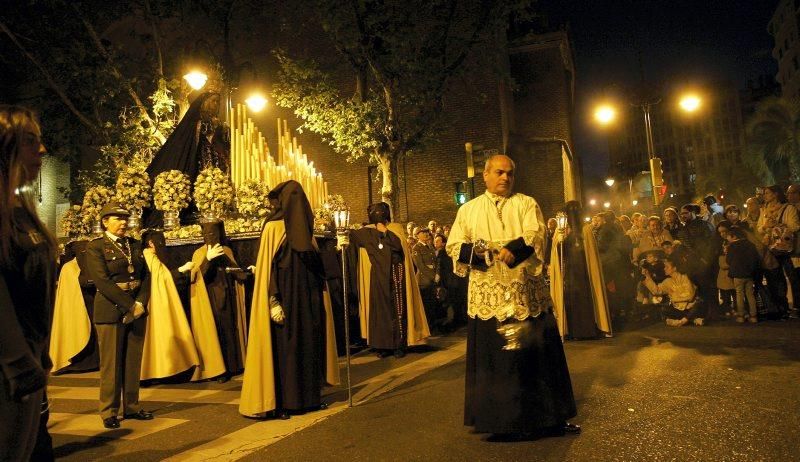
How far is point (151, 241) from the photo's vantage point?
27.2 ft

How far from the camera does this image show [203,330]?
28.8ft

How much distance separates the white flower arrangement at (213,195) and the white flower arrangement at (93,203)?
5.81 ft

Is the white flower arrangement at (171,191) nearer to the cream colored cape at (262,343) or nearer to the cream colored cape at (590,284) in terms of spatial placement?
the cream colored cape at (262,343)

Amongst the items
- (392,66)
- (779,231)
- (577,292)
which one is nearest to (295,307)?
(577,292)

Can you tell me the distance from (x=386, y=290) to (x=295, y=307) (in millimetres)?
3711

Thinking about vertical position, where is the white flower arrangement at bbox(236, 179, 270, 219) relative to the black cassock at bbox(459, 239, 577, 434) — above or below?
above

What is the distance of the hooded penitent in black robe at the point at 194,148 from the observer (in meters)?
11.5

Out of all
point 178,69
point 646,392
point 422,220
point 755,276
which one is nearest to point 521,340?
point 646,392

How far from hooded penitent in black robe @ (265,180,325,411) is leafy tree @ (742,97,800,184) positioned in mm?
39269

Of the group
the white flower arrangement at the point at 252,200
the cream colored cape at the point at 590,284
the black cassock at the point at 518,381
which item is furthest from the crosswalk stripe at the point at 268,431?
the white flower arrangement at the point at 252,200

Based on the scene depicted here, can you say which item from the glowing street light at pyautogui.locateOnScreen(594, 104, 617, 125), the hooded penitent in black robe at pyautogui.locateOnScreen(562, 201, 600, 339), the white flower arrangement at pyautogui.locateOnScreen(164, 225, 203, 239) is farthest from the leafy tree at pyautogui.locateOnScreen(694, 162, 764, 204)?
the white flower arrangement at pyautogui.locateOnScreen(164, 225, 203, 239)

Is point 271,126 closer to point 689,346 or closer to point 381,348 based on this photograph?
point 381,348

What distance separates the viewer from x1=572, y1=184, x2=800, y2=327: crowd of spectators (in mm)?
11922

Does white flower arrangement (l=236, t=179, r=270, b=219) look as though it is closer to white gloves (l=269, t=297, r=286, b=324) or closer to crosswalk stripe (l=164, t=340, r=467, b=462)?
crosswalk stripe (l=164, t=340, r=467, b=462)
